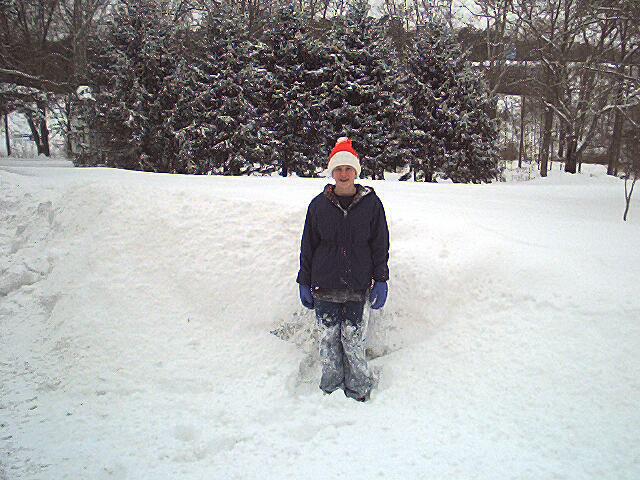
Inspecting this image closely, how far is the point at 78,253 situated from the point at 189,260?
50.6 inches

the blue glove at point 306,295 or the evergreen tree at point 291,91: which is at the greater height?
the evergreen tree at point 291,91

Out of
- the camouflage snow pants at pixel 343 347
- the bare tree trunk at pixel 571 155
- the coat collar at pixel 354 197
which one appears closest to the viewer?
the coat collar at pixel 354 197

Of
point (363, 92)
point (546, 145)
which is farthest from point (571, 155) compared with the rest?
point (363, 92)

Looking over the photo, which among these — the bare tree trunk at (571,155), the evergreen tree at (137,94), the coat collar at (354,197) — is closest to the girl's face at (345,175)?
the coat collar at (354,197)

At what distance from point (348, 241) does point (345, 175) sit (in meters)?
0.53

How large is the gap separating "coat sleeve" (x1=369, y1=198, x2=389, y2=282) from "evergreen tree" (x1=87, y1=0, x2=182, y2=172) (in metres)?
13.3

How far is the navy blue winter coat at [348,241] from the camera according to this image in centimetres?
354

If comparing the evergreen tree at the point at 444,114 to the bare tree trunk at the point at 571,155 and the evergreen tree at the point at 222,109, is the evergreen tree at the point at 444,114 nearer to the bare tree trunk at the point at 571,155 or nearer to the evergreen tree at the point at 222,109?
the evergreen tree at the point at 222,109

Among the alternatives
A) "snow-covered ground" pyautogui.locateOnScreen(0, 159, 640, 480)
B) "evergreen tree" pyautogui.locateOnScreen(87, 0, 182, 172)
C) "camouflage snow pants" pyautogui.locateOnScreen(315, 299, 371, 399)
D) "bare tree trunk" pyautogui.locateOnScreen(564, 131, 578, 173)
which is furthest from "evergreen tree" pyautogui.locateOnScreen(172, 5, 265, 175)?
"bare tree trunk" pyautogui.locateOnScreen(564, 131, 578, 173)

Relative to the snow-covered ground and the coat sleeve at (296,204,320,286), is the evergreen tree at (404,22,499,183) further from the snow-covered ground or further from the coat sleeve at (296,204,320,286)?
A: the coat sleeve at (296,204,320,286)

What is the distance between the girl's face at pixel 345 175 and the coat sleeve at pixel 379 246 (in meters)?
0.32

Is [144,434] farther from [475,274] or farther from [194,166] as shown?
[194,166]

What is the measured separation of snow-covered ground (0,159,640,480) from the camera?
2986mm

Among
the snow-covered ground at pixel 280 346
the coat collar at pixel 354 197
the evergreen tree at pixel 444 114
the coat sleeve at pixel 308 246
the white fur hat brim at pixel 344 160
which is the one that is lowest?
the snow-covered ground at pixel 280 346
